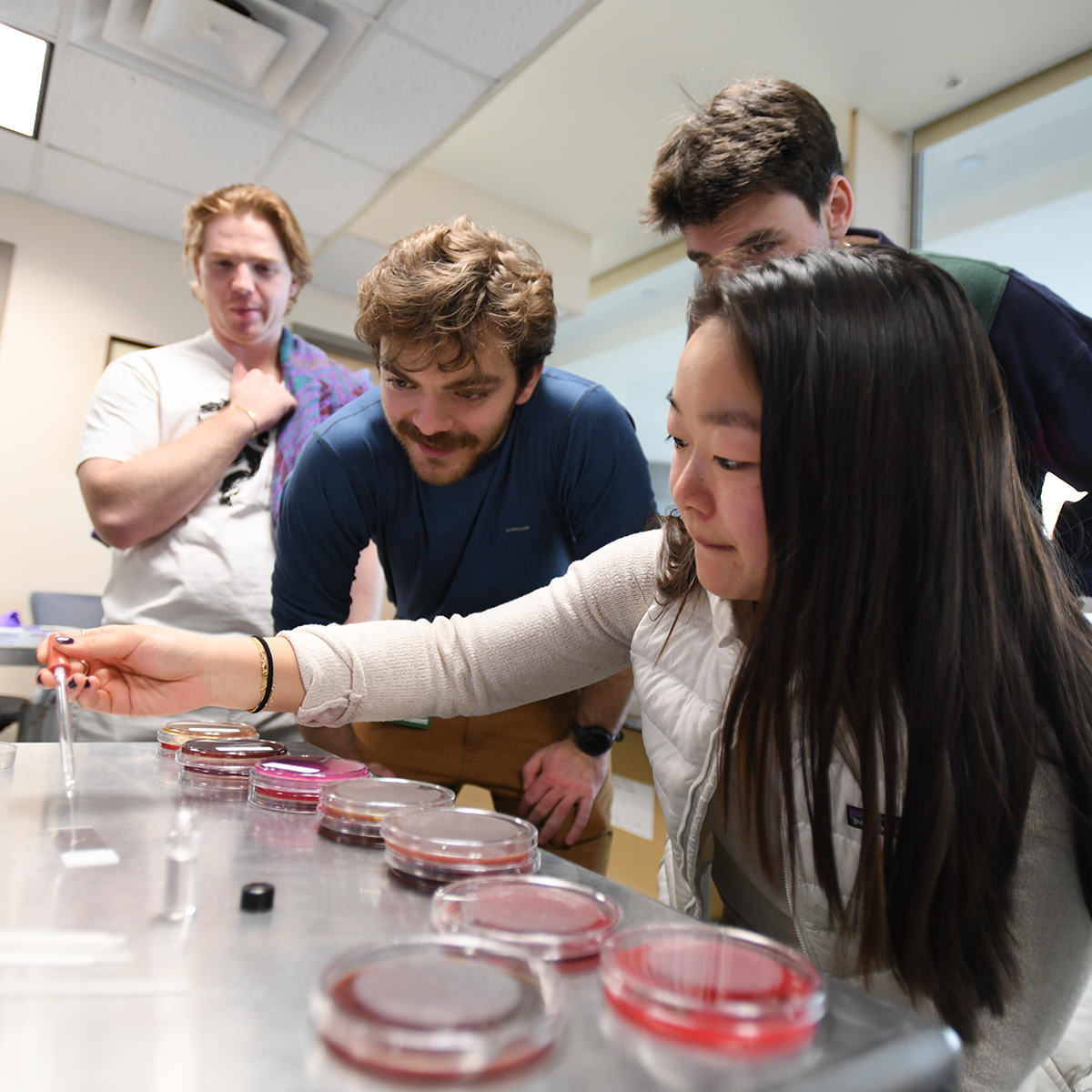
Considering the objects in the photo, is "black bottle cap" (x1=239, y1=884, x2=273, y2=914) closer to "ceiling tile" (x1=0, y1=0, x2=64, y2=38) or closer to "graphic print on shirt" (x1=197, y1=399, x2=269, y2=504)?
"graphic print on shirt" (x1=197, y1=399, x2=269, y2=504)

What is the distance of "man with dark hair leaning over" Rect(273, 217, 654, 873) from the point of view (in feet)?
3.87

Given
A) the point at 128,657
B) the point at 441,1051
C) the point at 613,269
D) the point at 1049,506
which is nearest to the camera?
the point at 441,1051

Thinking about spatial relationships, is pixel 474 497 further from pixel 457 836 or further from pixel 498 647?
pixel 457 836

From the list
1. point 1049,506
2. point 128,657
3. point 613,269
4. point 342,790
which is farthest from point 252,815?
point 613,269

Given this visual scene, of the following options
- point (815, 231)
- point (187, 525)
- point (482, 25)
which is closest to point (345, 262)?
point (482, 25)

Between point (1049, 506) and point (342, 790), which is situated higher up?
point (1049, 506)

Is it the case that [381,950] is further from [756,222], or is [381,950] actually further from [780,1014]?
[756,222]

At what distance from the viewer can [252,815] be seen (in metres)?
0.55

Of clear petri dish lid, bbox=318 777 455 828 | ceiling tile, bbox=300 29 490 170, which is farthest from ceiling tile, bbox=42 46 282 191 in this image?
clear petri dish lid, bbox=318 777 455 828

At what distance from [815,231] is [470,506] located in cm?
65

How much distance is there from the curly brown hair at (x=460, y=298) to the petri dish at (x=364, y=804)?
73 cm

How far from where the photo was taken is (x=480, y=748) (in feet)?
3.98

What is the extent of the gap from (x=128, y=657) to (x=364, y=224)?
3.07m

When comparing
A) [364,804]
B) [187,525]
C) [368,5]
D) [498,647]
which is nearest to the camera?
[364,804]
